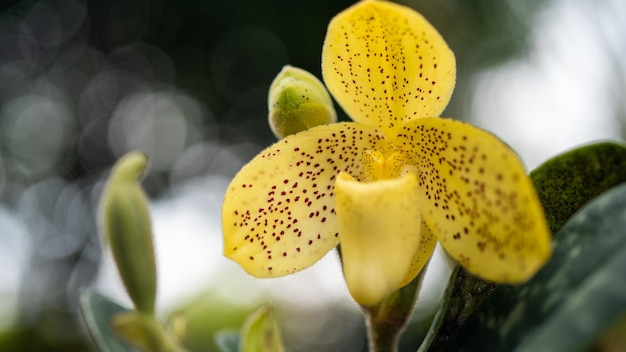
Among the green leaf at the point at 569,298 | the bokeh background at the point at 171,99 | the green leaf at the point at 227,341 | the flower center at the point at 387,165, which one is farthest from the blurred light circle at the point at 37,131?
the green leaf at the point at 569,298

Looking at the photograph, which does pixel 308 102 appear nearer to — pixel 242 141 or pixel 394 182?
pixel 394 182

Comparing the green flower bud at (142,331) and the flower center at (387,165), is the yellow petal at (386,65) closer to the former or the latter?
the flower center at (387,165)

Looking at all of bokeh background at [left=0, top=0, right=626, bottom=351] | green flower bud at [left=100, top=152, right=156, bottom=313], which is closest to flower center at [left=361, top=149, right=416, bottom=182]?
green flower bud at [left=100, top=152, right=156, bottom=313]

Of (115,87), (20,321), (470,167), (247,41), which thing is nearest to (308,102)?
(470,167)

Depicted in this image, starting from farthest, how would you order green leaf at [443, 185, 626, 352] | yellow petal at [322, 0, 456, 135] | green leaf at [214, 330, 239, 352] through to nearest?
green leaf at [214, 330, 239, 352] < yellow petal at [322, 0, 456, 135] < green leaf at [443, 185, 626, 352]

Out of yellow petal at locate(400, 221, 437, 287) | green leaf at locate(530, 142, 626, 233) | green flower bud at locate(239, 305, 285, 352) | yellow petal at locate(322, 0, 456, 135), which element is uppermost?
yellow petal at locate(322, 0, 456, 135)

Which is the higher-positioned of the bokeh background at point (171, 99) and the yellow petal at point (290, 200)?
the yellow petal at point (290, 200)

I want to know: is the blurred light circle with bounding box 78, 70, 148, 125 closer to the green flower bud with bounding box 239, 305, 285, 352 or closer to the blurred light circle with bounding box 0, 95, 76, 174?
the blurred light circle with bounding box 0, 95, 76, 174
